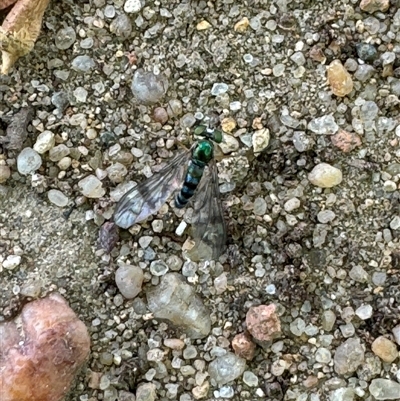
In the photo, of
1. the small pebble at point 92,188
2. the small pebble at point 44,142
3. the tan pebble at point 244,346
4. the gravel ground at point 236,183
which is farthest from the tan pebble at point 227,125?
the tan pebble at point 244,346

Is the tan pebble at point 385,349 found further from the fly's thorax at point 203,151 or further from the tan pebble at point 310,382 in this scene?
the fly's thorax at point 203,151

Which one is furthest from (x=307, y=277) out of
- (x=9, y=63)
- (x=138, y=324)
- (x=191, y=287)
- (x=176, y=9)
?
(x=9, y=63)

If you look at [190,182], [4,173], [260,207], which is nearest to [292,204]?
[260,207]

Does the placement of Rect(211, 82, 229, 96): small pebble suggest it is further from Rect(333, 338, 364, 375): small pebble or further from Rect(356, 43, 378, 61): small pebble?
Rect(333, 338, 364, 375): small pebble

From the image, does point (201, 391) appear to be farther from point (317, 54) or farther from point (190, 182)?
point (317, 54)

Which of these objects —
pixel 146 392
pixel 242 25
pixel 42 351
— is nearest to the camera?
pixel 42 351

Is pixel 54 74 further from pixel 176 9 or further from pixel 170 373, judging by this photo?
pixel 170 373

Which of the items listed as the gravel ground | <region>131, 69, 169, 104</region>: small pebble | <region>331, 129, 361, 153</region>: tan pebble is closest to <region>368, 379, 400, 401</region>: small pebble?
the gravel ground
